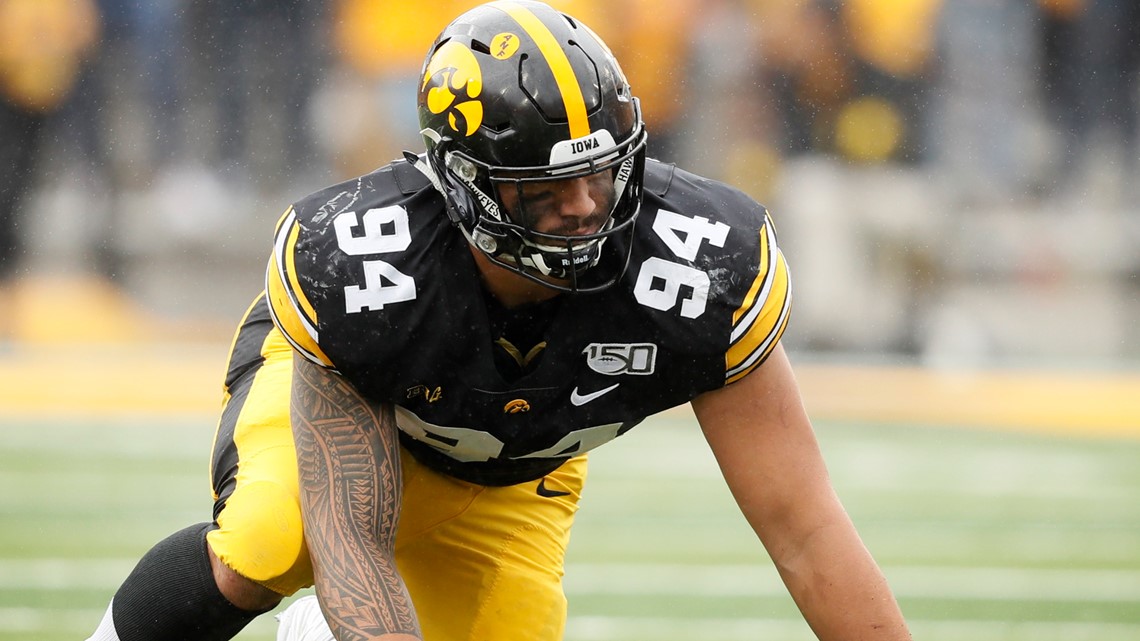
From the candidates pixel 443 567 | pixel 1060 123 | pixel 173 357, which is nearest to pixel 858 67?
pixel 1060 123

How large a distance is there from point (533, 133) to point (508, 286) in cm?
29

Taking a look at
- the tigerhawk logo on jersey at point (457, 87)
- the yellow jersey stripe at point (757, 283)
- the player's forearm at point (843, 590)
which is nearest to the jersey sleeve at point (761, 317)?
the yellow jersey stripe at point (757, 283)

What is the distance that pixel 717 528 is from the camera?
5434 millimetres

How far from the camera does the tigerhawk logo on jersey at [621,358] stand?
7.76 ft

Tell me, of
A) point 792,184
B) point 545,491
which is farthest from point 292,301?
point 792,184

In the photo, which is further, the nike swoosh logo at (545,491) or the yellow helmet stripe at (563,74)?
the nike swoosh logo at (545,491)

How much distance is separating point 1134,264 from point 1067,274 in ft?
1.28

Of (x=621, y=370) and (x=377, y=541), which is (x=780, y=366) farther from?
(x=377, y=541)

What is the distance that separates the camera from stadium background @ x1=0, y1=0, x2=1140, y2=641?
795 centimetres

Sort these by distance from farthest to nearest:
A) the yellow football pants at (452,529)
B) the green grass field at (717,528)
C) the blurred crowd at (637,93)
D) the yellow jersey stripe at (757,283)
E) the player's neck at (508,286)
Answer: the blurred crowd at (637,93)
the green grass field at (717,528)
the yellow football pants at (452,529)
the player's neck at (508,286)
the yellow jersey stripe at (757,283)

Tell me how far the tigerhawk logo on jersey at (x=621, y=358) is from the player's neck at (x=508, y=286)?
136mm

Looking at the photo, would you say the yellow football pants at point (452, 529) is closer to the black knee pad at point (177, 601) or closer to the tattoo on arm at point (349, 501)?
the black knee pad at point (177, 601)

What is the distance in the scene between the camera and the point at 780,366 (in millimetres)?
2441

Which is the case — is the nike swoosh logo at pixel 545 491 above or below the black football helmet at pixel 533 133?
below
